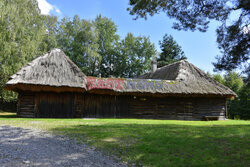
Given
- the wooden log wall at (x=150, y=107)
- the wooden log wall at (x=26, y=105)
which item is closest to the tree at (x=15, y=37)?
the wooden log wall at (x=26, y=105)

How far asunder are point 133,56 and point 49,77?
80.8 feet

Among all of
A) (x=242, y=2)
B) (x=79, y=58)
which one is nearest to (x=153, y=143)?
(x=242, y=2)

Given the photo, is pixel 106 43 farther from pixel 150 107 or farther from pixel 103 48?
pixel 150 107

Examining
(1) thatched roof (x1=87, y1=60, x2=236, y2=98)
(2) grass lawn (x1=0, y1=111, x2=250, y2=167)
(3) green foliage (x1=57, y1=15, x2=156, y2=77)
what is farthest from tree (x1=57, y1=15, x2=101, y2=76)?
(2) grass lawn (x1=0, y1=111, x2=250, y2=167)

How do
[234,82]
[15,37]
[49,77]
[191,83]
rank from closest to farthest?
[49,77] < [191,83] < [15,37] < [234,82]

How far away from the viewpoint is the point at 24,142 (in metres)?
5.57

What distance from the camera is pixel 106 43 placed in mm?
34656

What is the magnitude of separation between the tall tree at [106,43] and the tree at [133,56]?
125 cm

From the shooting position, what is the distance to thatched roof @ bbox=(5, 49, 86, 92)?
1253 cm

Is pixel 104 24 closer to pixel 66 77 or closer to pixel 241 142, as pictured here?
pixel 66 77

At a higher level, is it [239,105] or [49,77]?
[49,77]

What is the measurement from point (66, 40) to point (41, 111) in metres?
21.1

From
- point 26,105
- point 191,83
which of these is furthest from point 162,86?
point 26,105

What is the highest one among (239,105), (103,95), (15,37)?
(15,37)
